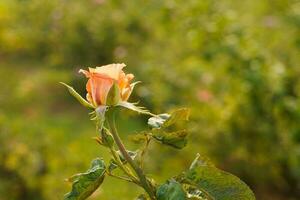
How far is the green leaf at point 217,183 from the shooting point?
778 millimetres

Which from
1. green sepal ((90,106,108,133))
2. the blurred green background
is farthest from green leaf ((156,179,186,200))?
the blurred green background

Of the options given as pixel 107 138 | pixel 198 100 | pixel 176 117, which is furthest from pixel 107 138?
pixel 198 100

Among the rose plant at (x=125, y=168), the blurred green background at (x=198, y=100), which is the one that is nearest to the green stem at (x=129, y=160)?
the rose plant at (x=125, y=168)

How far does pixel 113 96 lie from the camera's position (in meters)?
0.78

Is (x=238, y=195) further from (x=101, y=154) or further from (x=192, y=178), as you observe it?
(x=101, y=154)

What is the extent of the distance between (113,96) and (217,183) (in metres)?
0.17

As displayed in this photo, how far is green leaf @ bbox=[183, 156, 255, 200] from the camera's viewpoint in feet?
2.55

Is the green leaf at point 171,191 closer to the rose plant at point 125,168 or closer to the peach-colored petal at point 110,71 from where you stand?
the rose plant at point 125,168

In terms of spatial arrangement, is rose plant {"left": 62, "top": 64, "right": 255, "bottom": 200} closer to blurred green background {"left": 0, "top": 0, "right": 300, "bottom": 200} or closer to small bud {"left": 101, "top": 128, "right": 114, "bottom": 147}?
small bud {"left": 101, "top": 128, "right": 114, "bottom": 147}

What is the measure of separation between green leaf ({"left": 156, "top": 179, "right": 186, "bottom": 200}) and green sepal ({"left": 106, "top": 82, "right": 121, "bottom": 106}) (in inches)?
4.9

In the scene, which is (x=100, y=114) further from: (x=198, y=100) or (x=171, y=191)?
(x=198, y=100)

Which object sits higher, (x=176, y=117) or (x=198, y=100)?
(x=198, y=100)

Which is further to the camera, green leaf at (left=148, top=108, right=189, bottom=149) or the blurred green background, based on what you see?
the blurred green background

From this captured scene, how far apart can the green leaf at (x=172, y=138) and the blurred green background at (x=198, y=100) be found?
5.36 feet
